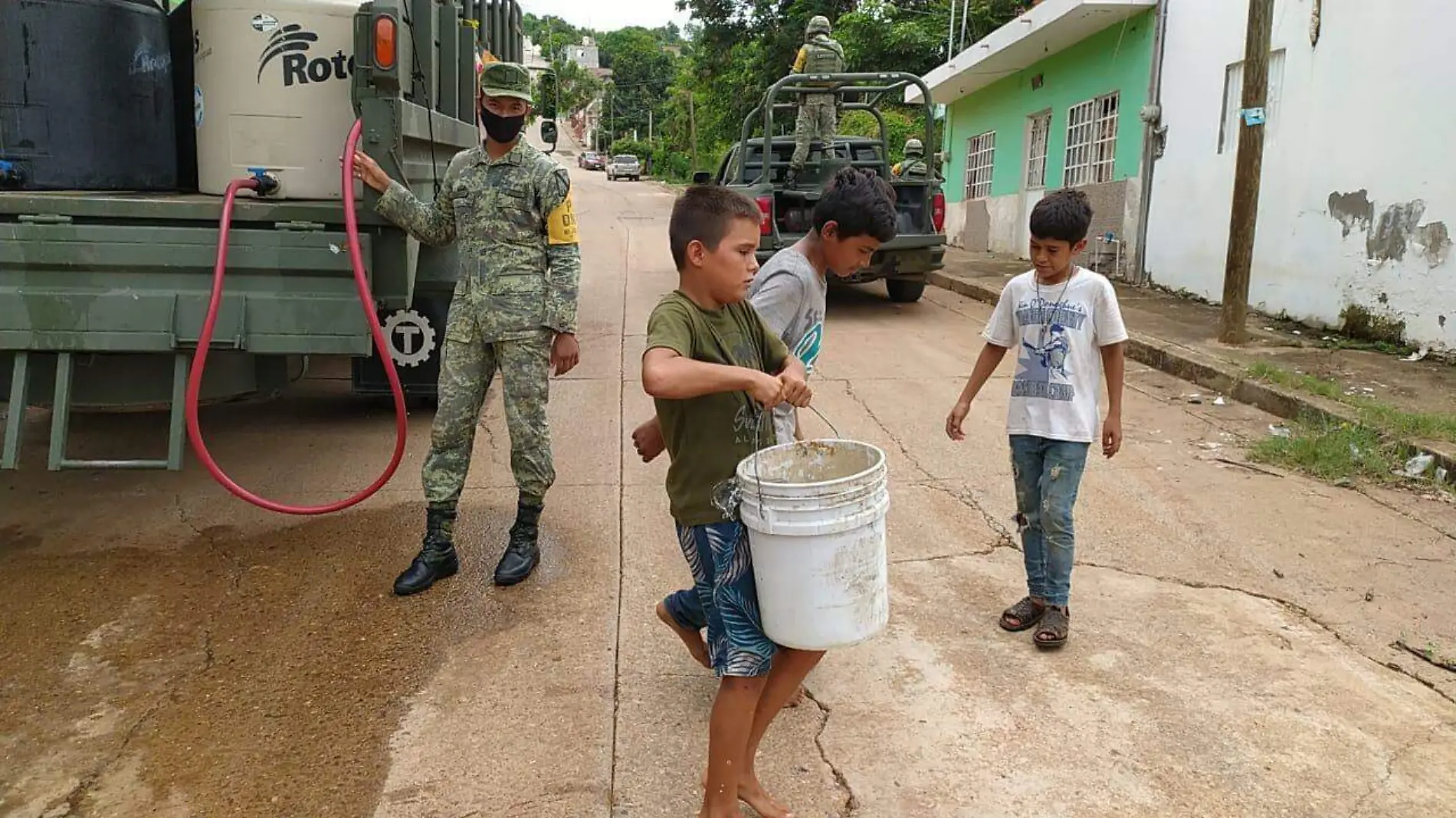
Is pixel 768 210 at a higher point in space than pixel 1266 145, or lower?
lower

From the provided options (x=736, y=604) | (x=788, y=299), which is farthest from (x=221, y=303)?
(x=736, y=604)

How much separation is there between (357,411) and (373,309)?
8.40 feet

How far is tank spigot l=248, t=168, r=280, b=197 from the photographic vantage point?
399 cm

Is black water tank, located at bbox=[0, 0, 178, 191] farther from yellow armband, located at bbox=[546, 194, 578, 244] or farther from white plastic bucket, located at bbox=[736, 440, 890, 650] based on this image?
white plastic bucket, located at bbox=[736, 440, 890, 650]

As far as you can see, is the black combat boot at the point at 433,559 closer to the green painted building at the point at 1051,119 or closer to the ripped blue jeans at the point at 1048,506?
the ripped blue jeans at the point at 1048,506

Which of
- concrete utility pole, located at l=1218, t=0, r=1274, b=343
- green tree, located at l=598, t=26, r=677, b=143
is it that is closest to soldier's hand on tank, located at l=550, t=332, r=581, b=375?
concrete utility pole, located at l=1218, t=0, r=1274, b=343

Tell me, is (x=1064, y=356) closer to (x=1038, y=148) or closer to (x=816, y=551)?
(x=816, y=551)

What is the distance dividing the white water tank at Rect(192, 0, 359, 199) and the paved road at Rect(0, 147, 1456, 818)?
4.81 ft

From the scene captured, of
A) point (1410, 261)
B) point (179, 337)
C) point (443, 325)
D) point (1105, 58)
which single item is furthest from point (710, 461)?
point (1105, 58)

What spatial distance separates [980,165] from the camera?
17609mm

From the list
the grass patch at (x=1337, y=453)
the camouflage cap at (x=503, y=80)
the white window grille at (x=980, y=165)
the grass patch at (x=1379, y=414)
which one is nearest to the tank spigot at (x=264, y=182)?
the camouflage cap at (x=503, y=80)

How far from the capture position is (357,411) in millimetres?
6145

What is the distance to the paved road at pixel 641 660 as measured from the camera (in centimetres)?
257

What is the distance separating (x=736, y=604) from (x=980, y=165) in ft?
54.3
